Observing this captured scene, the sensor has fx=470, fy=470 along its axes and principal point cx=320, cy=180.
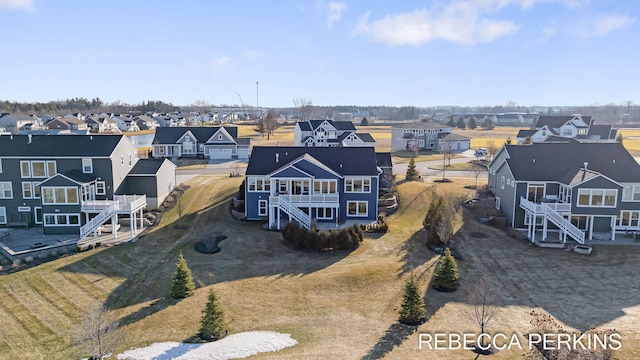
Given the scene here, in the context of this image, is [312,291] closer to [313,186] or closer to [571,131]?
[313,186]

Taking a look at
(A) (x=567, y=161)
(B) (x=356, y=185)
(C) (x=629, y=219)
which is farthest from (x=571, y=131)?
(B) (x=356, y=185)

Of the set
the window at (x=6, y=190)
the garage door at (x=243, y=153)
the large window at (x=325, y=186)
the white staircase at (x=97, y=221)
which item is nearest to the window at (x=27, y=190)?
the window at (x=6, y=190)

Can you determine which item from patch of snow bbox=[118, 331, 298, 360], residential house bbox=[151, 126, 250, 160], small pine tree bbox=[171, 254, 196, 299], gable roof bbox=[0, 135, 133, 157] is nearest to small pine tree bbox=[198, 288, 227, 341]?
patch of snow bbox=[118, 331, 298, 360]

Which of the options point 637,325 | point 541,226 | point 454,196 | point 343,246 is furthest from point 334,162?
point 637,325

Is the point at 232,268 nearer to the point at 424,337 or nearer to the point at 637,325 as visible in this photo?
the point at 424,337

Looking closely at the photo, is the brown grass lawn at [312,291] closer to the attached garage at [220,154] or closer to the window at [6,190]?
the window at [6,190]

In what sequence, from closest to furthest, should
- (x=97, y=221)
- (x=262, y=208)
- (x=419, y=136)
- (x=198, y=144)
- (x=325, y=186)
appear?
(x=97, y=221)
(x=325, y=186)
(x=262, y=208)
(x=198, y=144)
(x=419, y=136)

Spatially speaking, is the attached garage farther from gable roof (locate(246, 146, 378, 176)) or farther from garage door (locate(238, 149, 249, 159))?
gable roof (locate(246, 146, 378, 176))

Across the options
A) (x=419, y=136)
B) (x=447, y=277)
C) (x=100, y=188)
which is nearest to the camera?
(x=447, y=277)
